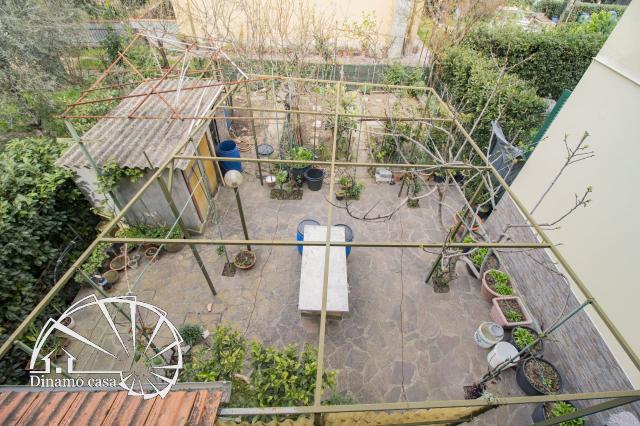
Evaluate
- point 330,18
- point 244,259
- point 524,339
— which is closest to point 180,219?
point 244,259

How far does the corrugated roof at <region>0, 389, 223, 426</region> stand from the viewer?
2971 mm

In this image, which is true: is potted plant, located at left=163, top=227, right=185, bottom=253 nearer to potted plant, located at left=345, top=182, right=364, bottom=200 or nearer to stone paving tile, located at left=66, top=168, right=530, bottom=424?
stone paving tile, located at left=66, top=168, right=530, bottom=424

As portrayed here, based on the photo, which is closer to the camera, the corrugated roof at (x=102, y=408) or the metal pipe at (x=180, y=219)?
the corrugated roof at (x=102, y=408)

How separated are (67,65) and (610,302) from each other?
1906cm

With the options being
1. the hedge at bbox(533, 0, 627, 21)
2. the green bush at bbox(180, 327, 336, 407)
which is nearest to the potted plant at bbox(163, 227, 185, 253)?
the green bush at bbox(180, 327, 336, 407)

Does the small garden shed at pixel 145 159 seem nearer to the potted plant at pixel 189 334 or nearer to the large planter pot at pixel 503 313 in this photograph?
the potted plant at pixel 189 334

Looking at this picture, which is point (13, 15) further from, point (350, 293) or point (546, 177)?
point (546, 177)

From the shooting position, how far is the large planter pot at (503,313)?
663cm

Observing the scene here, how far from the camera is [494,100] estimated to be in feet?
30.5

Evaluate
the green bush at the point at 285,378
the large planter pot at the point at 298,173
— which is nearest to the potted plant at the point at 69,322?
the green bush at the point at 285,378

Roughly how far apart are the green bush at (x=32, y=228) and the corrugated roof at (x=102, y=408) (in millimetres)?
3472

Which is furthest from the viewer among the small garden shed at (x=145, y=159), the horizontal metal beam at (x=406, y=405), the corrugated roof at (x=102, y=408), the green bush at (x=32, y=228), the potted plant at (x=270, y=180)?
the potted plant at (x=270, y=180)

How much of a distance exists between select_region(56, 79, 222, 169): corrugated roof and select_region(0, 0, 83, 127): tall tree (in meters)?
4.21

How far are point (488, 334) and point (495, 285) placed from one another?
1.44m
